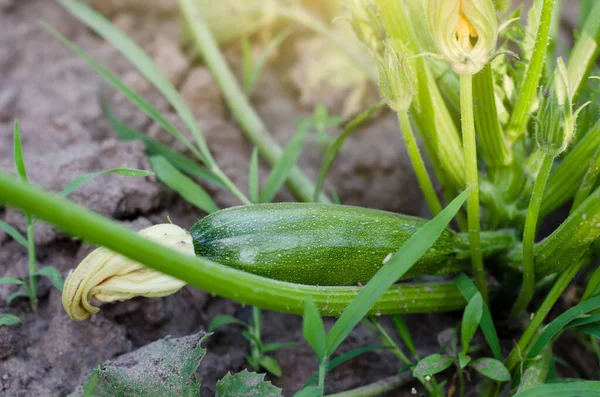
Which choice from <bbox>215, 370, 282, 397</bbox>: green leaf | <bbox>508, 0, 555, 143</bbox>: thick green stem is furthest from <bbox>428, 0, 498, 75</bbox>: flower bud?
<bbox>215, 370, 282, 397</bbox>: green leaf

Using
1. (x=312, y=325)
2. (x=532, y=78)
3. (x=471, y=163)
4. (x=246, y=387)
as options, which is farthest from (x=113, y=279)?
(x=532, y=78)

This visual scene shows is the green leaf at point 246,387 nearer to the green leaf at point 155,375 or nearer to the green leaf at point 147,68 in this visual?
the green leaf at point 155,375

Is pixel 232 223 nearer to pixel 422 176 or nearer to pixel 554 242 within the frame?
pixel 422 176

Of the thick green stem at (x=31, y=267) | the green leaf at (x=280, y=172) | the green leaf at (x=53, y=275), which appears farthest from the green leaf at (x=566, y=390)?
the thick green stem at (x=31, y=267)

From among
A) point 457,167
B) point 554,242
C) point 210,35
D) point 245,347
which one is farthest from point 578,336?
point 210,35

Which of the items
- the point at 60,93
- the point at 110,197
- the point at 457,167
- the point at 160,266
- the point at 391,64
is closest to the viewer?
the point at 160,266

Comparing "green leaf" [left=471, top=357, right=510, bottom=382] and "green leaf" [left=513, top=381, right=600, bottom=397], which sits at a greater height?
"green leaf" [left=513, top=381, right=600, bottom=397]

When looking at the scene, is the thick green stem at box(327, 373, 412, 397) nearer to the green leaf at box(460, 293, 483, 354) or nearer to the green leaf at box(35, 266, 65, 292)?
the green leaf at box(460, 293, 483, 354)
